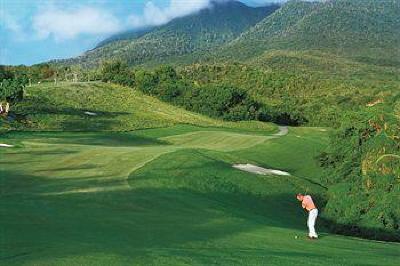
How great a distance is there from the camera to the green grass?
13.3 meters

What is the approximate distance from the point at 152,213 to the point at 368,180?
1351 cm

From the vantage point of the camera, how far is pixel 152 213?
19.6m

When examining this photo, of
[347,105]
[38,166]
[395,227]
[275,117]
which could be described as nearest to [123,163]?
[38,166]

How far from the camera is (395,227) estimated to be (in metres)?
27.0

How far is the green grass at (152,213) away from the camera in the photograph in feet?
43.6

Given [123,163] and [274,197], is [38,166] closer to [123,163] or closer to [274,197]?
[123,163]

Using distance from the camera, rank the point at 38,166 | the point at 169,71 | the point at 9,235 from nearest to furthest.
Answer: the point at 9,235 < the point at 38,166 < the point at 169,71

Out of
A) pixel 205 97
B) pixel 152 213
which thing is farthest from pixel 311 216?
pixel 205 97

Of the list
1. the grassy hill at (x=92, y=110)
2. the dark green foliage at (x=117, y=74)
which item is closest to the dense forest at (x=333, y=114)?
the dark green foliage at (x=117, y=74)

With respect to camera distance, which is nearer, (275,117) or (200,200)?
(200,200)

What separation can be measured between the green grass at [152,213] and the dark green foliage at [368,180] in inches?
81.4

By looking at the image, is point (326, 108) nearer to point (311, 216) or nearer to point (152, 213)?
point (311, 216)

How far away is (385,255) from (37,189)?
41.8 ft

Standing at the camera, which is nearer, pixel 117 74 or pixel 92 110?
pixel 92 110
